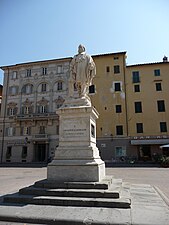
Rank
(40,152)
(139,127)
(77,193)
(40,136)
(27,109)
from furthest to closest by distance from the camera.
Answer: (27,109) → (40,152) → (40,136) → (139,127) → (77,193)

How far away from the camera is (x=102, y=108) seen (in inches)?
1226

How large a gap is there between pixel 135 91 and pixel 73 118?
25513 millimetres

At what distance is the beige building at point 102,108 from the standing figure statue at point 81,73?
22219 mm

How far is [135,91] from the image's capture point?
1201 inches

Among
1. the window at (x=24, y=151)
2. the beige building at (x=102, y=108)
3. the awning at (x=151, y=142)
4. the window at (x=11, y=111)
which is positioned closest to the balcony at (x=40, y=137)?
the beige building at (x=102, y=108)

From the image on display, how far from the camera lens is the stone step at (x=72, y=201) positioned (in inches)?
181

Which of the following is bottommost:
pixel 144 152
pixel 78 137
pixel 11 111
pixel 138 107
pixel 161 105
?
pixel 144 152

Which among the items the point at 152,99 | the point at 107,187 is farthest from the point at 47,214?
the point at 152,99

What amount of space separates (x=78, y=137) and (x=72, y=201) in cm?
217

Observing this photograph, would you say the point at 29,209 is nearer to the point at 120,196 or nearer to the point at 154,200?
the point at 120,196

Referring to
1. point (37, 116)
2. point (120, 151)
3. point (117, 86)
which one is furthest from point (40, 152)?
point (117, 86)

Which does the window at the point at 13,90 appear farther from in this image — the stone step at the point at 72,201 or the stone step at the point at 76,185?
the stone step at the point at 72,201

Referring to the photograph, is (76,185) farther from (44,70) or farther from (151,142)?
(44,70)

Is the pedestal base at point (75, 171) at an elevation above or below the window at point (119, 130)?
below
